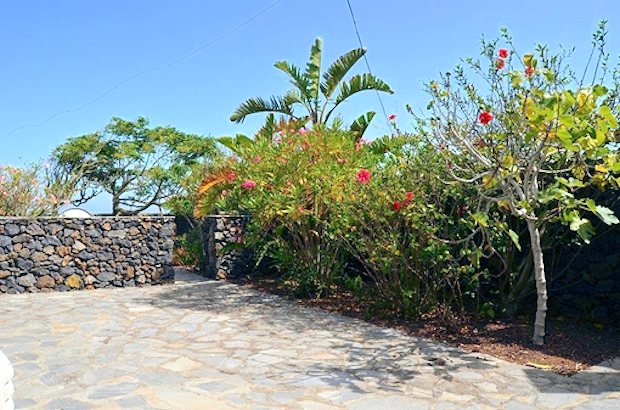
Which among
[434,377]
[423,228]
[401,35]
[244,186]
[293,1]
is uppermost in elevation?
[293,1]

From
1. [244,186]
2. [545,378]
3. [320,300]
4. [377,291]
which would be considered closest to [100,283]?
[244,186]

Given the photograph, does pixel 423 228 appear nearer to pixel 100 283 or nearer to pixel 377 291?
pixel 377 291

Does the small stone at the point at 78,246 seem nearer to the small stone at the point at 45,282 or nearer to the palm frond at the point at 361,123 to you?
the small stone at the point at 45,282

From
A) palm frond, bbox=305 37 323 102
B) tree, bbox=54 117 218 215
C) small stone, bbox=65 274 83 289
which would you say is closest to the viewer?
small stone, bbox=65 274 83 289

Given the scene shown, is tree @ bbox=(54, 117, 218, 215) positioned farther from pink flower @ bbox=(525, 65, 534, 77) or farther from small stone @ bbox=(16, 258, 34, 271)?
pink flower @ bbox=(525, 65, 534, 77)

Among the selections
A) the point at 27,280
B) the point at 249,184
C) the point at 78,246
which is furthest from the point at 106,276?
the point at 249,184

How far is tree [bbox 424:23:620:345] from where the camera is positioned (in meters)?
4.60

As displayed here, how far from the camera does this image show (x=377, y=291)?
7.73 meters

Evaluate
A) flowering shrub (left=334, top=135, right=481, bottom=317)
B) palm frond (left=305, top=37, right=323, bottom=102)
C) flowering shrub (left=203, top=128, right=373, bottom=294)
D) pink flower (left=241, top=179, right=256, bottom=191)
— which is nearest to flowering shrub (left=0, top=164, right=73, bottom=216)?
flowering shrub (left=203, top=128, right=373, bottom=294)

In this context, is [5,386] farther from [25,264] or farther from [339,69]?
[339,69]

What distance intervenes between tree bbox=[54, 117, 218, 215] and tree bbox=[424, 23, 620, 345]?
2023cm

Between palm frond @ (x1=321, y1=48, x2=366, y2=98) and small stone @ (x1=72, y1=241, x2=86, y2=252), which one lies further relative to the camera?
palm frond @ (x1=321, y1=48, x2=366, y2=98)

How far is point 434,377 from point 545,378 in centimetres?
100

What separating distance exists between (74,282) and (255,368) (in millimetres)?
6577
